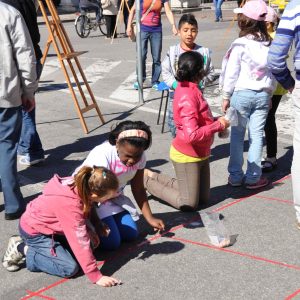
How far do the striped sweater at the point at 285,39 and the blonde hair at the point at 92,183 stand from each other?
1478 mm

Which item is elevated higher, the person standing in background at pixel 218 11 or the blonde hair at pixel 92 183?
the blonde hair at pixel 92 183

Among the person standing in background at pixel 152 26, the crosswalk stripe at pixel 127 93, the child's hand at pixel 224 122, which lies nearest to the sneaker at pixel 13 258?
the child's hand at pixel 224 122

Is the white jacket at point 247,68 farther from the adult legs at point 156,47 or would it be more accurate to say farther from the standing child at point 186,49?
the adult legs at point 156,47

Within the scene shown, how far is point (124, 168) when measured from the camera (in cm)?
425

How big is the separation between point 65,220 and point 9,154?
4.33 ft

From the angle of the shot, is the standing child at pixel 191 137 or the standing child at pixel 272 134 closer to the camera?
the standing child at pixel 191 137

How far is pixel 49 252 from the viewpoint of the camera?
12.6ft

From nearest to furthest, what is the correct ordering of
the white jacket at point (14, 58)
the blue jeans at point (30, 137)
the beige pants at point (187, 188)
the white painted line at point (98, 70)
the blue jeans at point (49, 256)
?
1. the blue jeans at point (49, 256)
2. the white jacket at point (14, 58)
3. the beige pants at point (187, 188)
4. the blue jeans at point (30, 137)
5. the white painted line at point (98, 70)

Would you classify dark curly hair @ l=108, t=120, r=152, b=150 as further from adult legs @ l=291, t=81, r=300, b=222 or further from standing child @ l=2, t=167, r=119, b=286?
adult legs @ l=291, t=81, r=300, b=222

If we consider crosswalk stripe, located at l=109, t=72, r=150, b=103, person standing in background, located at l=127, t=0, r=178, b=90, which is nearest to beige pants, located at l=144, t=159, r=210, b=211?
crosswalk stripe, located at l=109, t=72, r=150, b=103

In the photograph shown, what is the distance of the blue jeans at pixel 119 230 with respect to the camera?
4.18 meters

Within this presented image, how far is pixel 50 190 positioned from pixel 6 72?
1.25 metres

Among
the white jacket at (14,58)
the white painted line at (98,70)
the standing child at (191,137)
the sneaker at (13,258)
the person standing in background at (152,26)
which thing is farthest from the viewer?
the white painted line at (98,70)

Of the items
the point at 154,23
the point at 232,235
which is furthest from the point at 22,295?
the point at 154,23
